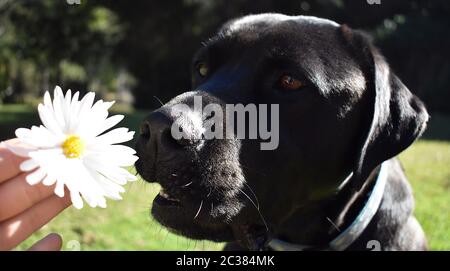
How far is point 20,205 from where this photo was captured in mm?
1356

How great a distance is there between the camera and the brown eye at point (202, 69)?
10.0 feet

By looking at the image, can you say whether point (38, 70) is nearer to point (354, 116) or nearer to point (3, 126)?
point (3, 126)

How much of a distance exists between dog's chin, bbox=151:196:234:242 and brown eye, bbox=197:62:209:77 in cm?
105

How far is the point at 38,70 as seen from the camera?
105ft

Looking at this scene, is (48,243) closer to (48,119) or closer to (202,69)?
(48,119)

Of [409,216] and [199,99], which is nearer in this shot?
[199,99]

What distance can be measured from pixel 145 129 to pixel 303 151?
933 millimetres

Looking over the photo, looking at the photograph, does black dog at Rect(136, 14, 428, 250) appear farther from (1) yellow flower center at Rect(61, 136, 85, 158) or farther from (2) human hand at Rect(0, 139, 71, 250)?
(1) yellow flower center at Rect(61, 136, 85, 158)

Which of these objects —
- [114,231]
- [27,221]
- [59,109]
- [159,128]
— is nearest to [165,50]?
[114,231]

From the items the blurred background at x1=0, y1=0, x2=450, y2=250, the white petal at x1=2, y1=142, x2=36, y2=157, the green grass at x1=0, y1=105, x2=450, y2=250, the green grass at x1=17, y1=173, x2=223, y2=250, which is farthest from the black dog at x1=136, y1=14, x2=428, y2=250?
the blurred background at x1=0, y1=0, x2=450, y2=250

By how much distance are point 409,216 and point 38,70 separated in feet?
106

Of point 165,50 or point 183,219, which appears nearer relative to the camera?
point 183,219
